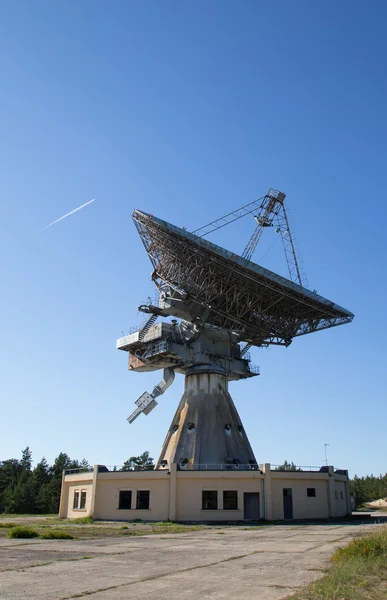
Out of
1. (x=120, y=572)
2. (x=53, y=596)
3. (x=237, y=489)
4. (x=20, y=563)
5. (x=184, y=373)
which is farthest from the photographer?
(x=184, y=373)

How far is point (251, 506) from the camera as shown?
39094 millimetres

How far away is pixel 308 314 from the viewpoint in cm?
4356

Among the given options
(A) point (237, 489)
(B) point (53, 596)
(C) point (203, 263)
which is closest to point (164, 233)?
(C) point (203, 263)

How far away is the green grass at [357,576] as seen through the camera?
389 inches

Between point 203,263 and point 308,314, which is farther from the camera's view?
point 308,314

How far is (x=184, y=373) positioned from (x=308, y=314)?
42.2 feet

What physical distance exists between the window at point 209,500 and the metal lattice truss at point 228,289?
13.4 m

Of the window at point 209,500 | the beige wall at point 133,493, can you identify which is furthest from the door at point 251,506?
the beige wall at point 133,493

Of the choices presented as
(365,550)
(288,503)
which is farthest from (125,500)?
(365,550)

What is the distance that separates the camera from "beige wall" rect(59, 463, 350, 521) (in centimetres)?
3859

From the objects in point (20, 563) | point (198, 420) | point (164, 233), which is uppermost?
point (164, 233)

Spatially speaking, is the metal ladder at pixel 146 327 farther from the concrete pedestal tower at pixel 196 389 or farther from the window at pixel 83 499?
the window at pixel 83 499

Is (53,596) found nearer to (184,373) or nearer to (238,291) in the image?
(238,291)

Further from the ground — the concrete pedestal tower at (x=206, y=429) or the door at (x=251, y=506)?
the concrete pedestal tower at (x=206, y=429)
